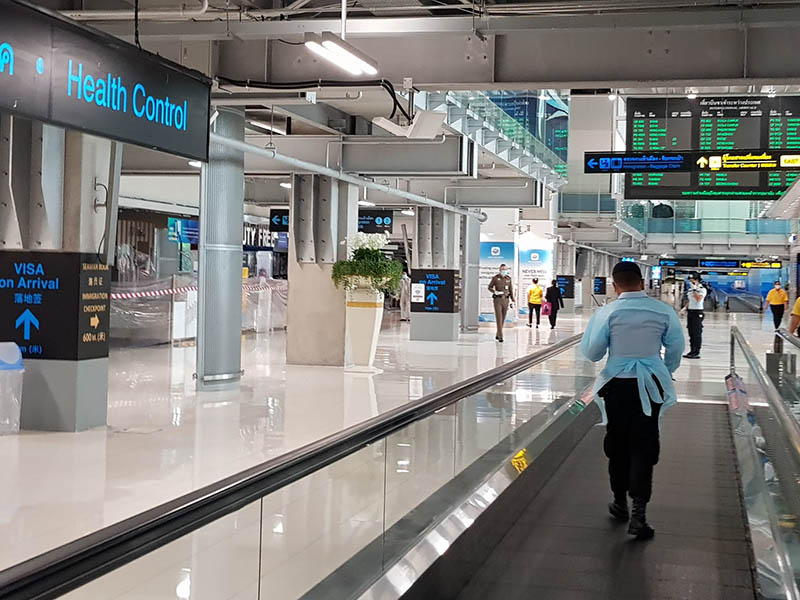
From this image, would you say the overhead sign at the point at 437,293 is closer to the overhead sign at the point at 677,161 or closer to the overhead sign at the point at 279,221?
the overhead sign at the point at 279,221

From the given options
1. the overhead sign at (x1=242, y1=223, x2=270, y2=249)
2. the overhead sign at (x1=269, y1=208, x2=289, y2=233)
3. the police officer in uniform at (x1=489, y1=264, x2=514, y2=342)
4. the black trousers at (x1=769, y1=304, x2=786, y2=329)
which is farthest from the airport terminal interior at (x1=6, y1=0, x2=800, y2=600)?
the overhead sign at (x1=242, y1=223, x2=270, y2=249)

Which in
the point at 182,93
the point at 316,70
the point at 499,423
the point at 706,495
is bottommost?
the point at 706,495

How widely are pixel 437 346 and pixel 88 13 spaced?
46.6 ft

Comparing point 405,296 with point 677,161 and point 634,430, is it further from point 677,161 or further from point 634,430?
point 634,430

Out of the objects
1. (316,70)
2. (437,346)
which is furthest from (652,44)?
(437,346)

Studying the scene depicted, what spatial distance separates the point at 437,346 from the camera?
71.5ft

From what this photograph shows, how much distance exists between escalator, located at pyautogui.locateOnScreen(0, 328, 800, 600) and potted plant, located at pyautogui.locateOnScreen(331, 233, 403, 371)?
659cm

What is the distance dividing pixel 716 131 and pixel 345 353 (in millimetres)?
6994

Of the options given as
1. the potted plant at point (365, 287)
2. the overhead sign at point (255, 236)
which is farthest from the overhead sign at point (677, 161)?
the overhead sign at point (255, 236)

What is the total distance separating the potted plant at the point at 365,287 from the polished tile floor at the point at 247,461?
0.61 m

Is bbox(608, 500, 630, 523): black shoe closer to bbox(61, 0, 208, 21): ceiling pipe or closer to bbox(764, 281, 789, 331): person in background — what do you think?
bbox(61, 0, 208, 21): ceiling pipe

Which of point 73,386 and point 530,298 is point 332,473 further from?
point 530,298

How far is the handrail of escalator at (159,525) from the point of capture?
1.82m

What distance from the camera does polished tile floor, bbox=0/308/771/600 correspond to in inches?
111
